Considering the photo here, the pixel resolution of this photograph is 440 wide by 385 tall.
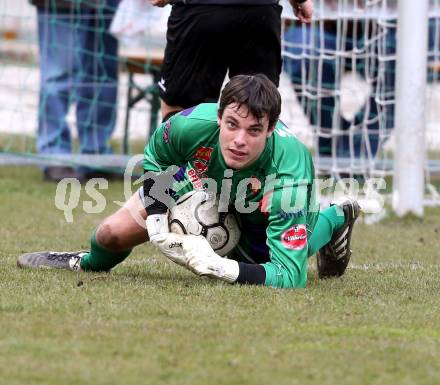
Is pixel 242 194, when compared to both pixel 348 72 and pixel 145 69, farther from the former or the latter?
pixel 348 72

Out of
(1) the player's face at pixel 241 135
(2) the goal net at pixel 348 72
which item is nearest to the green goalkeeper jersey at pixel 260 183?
(1) the player's face at pixel 241 135

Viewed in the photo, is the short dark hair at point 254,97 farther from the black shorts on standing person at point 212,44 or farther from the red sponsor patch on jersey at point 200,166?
the black shorts on standing person at point 212,44

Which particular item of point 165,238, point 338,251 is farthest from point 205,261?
point 338,251

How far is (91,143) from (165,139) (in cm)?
452

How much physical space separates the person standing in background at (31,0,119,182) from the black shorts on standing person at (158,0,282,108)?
11.0 ft

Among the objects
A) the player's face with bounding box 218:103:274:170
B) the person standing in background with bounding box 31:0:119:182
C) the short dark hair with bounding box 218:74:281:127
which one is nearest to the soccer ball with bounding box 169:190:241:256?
the player's face with bounding box 218:103:274:170

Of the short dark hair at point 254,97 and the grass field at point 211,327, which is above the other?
the short dark hair at point 254,97

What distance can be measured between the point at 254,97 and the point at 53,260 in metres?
1.19

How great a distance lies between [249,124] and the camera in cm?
401

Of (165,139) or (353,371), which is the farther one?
(165,139)

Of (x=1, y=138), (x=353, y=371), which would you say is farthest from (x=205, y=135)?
(x=1, y=138)

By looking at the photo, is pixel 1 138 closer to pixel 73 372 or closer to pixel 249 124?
pixel 249 124

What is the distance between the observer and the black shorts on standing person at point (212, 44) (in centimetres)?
505

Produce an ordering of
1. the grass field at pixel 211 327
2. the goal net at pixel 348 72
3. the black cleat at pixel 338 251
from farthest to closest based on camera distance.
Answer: the goal net at pixel 348 72
the black cleat at pixel 338 251
the grass field at pixel 211 327
